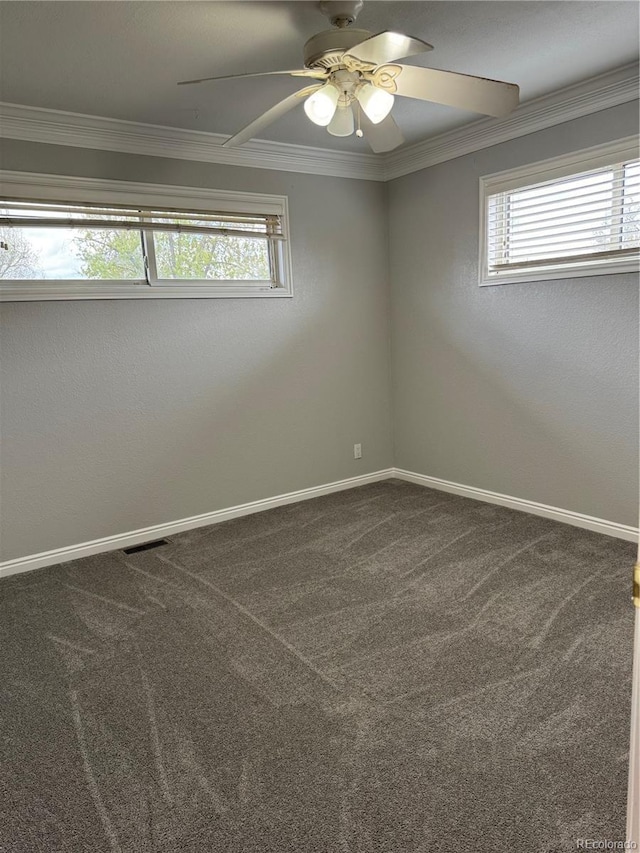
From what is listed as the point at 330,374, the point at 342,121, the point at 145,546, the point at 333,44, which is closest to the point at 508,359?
the point at 330,374

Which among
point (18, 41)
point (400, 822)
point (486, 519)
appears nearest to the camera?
point (400, 822)

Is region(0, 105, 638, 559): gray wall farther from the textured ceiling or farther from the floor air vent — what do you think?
the textured ceiling

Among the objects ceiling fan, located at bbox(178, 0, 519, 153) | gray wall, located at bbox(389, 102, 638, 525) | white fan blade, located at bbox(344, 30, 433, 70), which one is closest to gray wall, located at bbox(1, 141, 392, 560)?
gray wall, located at bbox(389, 102, 638, 525)

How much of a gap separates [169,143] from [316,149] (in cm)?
101

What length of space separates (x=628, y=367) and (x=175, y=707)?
9.16ft

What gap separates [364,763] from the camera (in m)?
1.79

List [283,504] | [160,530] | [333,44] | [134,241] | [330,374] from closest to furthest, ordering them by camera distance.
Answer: [333,44], [134,241], [160,530], [283,504], [330,374]

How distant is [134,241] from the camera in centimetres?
352

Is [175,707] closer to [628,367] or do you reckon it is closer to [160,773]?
[160,773]

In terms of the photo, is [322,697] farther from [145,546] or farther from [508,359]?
[508,359]

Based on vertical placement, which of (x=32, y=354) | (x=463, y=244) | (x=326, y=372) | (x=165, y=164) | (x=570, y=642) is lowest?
(x=570, y=642)

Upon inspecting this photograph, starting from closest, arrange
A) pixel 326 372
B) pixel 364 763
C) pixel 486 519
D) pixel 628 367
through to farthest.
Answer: pixel 364 763 < pixel 628 367 < pixel 486 519 < pixel 326 372

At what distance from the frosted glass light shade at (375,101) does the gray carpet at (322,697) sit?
6.71 feet

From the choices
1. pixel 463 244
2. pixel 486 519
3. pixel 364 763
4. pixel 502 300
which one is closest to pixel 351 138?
pixel 463 244
